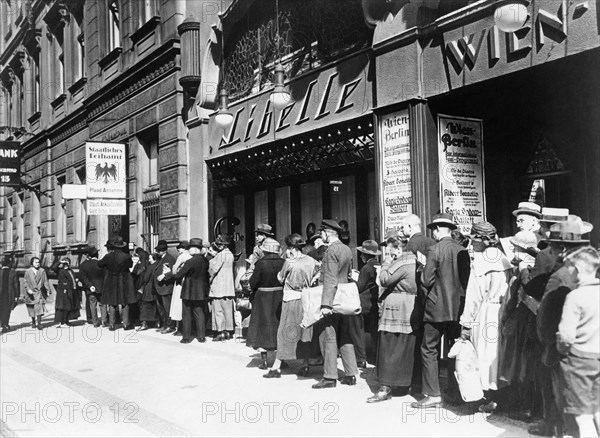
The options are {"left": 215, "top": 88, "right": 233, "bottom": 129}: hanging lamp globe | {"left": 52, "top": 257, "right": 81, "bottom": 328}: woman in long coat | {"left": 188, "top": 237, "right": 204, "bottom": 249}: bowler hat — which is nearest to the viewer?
{"left": 188, "top": 237, "right": 204, "bottom": 249}: bowler hat

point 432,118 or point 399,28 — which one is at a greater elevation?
point 399,28

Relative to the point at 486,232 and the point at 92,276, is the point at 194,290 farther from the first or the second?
the point at 486,232

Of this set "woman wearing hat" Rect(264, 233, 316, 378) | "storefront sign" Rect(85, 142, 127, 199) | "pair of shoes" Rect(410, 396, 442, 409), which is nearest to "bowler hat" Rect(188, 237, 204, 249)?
"woman wearing hat" Rect(264, 233, 316, 378)

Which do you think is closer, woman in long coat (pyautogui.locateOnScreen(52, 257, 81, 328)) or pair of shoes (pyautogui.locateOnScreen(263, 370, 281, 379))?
pair of shoes (pyautogui.locateOnScreen(263, 370, 281, 379))

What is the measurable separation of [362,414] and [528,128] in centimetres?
448

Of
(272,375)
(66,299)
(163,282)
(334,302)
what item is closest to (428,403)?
(334,302)

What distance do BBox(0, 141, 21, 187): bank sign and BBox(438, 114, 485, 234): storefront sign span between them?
16641 millimetres

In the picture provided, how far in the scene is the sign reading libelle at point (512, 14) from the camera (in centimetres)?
612

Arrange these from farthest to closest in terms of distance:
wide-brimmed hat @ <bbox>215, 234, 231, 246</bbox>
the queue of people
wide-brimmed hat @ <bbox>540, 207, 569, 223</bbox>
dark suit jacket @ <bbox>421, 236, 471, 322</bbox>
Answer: wide-brimmed hat @ <bbox>215, 234, 231, 246</bbox>
dark suit jacket @ <bbox>421, 236, 471, 322</bbox>
wide-brimmed hat @ <bbox>540, 207, 569, 223</bbox>
the queue of people

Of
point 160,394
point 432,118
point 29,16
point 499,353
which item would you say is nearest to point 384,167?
point 432,118

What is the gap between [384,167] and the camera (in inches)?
324

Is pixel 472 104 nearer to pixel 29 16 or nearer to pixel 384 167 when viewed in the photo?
pixel 384 167

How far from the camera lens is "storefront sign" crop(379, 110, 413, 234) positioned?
25.7 ft

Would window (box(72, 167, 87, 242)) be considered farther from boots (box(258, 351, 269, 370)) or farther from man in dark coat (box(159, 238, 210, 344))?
boots (box(258, 351, 269, 370))
